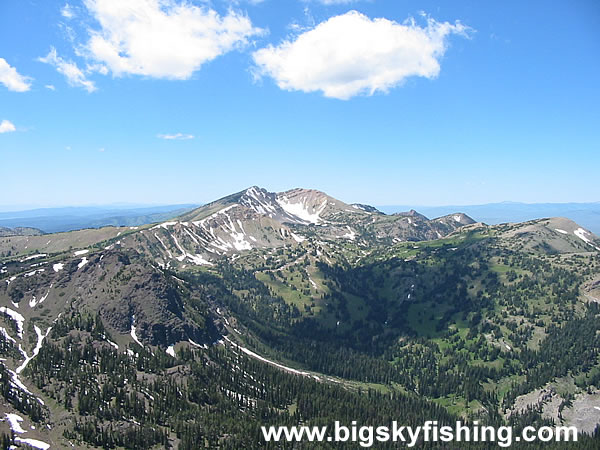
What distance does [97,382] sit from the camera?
150375 mm

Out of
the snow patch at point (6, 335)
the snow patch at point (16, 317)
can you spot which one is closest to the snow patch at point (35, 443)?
the snow patch at point (6, 335)

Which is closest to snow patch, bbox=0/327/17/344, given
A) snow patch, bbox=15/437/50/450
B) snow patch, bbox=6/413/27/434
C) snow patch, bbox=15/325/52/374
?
snow patch, bbox=15/325/52/374

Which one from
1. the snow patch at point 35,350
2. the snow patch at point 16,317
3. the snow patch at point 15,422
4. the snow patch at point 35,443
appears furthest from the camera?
the snow patch at point 16,317

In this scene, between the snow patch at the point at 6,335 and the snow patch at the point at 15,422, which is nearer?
the snow patch at the point at 15,422

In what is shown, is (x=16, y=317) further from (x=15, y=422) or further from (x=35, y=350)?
(x=15, y=422)

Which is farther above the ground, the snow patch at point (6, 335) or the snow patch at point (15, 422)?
the snow patch at point (6, 335)

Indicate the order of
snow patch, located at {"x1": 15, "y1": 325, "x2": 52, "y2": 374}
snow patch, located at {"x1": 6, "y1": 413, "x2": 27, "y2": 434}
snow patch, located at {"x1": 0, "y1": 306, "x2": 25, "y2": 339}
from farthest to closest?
snow patch, located at {"x1": 0, "y1": 306, "x2": 25, "y2": 339} → snow patch, located at {"x1": 15, "y1": 325, "x2": 52, "y2": 374} → snow patch, located at {"x1": 6, "y1": 413, "x2": 27, "y2": 434}

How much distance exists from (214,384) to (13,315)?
10957cm

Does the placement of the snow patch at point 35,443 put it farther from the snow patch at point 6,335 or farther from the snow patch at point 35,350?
the snow patch at point 6,335

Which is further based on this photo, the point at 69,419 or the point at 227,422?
the point at 227,422

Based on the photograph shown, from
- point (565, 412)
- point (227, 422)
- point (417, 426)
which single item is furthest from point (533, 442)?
point (227, 422)

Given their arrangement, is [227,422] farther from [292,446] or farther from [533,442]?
[533,442]

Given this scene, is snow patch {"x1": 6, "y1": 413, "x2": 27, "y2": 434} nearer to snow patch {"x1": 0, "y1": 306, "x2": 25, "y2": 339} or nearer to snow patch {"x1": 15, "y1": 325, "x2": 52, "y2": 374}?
snow patch {"x1": 15, "y1": 325, "x2": 52, "y2": 374}

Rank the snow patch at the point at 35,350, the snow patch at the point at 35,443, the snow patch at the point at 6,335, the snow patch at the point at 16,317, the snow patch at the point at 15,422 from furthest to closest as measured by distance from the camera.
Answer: the snow patch at the point at 16,317 < the snow patch at the point at 6,335 < the snow patch at the point at 35,350 < the snow patch at the point at 15,422 < the snow patch at the point at 35,443
